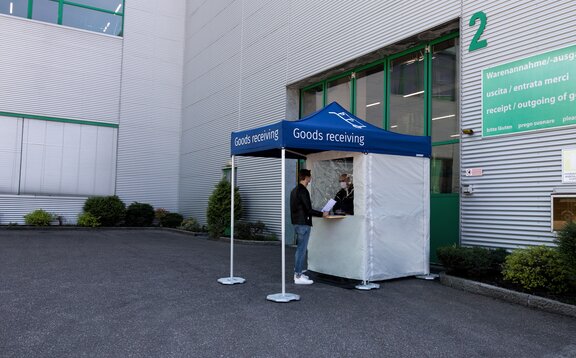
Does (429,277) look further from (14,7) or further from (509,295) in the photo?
(14,7)

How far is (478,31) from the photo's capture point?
915cm

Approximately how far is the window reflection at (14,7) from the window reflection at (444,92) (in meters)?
17.0

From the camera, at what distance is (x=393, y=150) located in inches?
327

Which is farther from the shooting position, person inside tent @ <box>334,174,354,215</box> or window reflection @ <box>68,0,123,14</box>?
window reflection @ <box>68,0,123,14</box>

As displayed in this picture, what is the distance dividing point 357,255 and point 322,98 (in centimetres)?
718

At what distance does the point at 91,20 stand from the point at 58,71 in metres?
2.72

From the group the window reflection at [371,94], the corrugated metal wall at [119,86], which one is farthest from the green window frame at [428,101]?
the corrugated metal wall at [119,86]

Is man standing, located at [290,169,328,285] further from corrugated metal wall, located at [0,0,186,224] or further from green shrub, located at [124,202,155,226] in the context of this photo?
corrugated metal wall, located at [0,0,186,224]

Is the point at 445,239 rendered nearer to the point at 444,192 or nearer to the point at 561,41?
the point at 444,192

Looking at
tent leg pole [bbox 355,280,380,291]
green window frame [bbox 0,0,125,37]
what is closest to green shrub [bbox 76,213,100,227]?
green window frame [bbox 0,0,125,37]

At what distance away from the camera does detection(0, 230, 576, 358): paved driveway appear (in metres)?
4.74

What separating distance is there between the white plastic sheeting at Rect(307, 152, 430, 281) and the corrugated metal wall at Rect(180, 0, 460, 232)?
12.3ft

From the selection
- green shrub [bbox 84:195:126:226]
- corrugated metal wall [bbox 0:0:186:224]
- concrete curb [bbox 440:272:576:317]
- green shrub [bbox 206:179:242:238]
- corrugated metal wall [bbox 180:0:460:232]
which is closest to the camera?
concrete curb [bbox 440:272:576:317]

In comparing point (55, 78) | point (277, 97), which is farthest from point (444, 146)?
point (55, 78)
